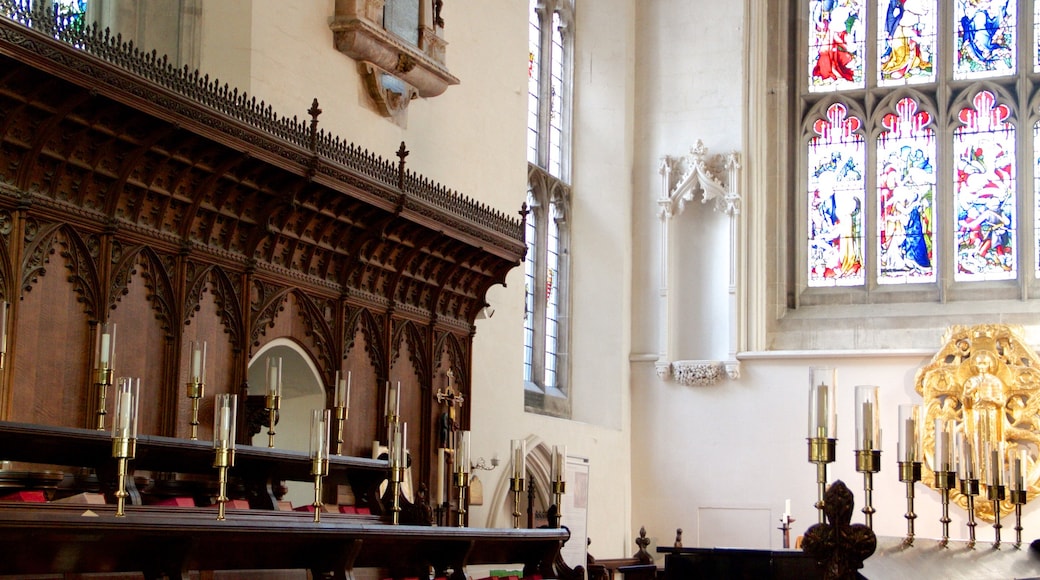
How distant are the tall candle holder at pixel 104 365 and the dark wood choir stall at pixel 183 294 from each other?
0.04 metres

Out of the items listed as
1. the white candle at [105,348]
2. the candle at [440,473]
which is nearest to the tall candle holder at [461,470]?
the white candle at [105,348]

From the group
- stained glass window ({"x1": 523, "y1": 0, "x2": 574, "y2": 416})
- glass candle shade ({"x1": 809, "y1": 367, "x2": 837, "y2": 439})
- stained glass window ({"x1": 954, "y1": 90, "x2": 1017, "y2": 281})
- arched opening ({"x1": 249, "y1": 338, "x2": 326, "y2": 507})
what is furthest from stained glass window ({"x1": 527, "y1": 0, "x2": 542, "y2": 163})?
glass candle shade ({"x1": 809, "y1": 367, "x2": 837, "y2": 439})

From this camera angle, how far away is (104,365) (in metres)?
7.13

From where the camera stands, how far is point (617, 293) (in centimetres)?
1603

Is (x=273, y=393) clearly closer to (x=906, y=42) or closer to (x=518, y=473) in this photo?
(x=518, y=473)

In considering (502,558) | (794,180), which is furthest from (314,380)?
(794,180)

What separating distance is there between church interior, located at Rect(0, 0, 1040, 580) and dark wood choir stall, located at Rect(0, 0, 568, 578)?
2 cm

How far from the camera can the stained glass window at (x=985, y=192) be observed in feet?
50.8

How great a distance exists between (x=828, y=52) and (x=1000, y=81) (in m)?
2.02

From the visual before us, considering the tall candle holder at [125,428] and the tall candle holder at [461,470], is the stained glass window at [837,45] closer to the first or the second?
the tall candle holder at [461,470]

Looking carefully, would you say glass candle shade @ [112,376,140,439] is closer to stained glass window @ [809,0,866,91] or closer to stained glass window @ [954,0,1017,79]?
stained glass window @ [809,0,866,91]

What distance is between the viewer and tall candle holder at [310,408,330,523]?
6.36m

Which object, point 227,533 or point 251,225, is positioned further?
point 251,225

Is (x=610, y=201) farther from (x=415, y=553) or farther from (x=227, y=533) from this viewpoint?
(x=227, y=533)
